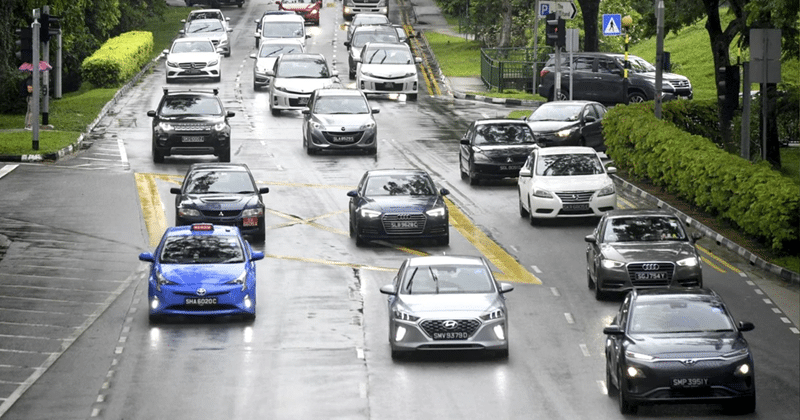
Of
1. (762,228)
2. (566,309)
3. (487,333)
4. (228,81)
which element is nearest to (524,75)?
(228,81)

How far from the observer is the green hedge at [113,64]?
5678 centimetres

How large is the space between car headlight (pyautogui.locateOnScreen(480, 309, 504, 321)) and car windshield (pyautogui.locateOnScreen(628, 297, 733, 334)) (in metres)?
2.28

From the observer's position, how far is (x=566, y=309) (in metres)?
23.0

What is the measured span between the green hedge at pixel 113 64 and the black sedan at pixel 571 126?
22331mm

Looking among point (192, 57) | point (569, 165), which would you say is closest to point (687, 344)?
point (569, 165)

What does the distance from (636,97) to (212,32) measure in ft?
79.8

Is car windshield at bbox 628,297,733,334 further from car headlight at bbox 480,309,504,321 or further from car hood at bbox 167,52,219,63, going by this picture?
car hood at bbox 167,52,219,63

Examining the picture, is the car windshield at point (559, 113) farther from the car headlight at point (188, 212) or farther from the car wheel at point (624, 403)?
the car wheel at point (624, 403)

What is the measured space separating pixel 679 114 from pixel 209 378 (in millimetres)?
25073

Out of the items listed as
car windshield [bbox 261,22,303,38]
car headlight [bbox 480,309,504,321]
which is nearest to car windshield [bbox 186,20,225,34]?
car windshield [bbox 261,22,303,38]

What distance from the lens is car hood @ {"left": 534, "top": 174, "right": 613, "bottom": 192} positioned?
30047mm

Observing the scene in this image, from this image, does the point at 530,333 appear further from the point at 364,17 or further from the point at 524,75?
the point at 364,17

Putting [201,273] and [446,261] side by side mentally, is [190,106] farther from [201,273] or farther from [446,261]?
[446,261]

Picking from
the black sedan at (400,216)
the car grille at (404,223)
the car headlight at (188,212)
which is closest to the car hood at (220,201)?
the car headlight at (188,212)
